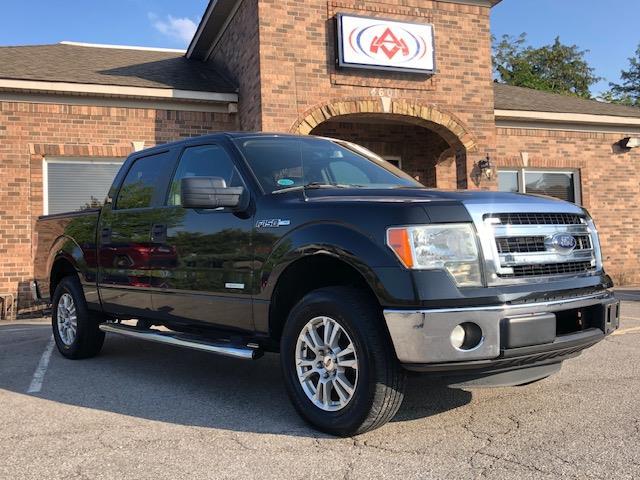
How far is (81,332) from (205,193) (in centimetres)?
292

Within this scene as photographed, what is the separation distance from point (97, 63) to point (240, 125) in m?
3.53

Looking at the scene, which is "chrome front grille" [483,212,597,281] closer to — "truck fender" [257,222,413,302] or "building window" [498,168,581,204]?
"truck fender" [257,222,413,302]

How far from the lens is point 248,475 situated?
2.99 m

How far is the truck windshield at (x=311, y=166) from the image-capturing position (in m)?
4.28

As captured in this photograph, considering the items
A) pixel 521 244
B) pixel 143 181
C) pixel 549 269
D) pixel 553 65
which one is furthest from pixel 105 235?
pixel 553 65

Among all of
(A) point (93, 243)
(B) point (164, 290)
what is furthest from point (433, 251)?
(A) point (93, 243)

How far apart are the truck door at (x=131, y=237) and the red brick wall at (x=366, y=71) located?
4904mm

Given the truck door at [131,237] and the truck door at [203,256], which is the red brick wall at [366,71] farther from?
the truck door at [203,256]

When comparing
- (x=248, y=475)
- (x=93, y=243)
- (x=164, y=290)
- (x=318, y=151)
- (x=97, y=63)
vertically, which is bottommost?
(x=248, y=475)

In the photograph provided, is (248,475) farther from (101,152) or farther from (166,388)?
(101,152)

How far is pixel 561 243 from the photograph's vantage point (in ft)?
12.0

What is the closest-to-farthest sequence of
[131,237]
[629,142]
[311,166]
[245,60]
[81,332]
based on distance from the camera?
1. [311,166]
2. [131,237]
3. [81,332]
4. [245,60]
5. [629,142]

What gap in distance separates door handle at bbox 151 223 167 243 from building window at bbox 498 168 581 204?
10.3 m

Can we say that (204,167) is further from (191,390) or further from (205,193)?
(191,390)
